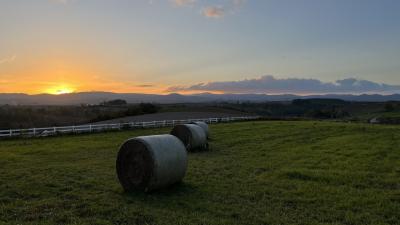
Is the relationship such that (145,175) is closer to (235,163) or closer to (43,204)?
(43,204)

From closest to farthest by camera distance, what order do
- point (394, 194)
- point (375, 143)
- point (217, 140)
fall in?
point (394, 194) → point (375, 143) → point (217, 140)

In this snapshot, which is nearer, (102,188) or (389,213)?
(389,213)

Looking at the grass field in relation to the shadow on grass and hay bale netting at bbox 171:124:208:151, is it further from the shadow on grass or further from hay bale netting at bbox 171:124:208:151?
hay bale netting at bbox 171:124:208:151

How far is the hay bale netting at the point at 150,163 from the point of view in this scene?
1131cm

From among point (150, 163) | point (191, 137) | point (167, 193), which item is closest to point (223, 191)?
point (167, 193)

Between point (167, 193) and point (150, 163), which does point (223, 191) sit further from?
point (150, 163)

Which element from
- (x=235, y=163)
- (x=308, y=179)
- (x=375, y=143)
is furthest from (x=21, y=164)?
(x=375, y=143)

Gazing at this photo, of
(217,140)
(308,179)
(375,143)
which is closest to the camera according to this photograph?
(308,179)

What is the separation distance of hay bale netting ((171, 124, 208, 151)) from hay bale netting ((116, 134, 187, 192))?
960 cm

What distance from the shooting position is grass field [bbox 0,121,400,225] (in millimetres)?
9000

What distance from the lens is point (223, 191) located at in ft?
38.1

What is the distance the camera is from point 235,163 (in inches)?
674

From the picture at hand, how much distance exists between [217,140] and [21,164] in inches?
564

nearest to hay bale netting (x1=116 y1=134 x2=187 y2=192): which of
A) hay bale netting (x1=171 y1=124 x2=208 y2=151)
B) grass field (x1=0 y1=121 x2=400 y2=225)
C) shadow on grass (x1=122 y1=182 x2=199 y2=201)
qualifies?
shadow on grass (x1=122 y1=182 x2=199 y2=201)
